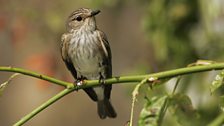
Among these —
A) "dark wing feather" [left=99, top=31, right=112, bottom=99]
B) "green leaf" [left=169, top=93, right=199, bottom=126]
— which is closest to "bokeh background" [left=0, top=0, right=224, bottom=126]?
"dark wing feather" [left=99, top=31, right=112, bottom=99]

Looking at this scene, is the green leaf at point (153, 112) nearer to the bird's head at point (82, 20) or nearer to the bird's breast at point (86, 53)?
the bird's breast at point (86, 53)

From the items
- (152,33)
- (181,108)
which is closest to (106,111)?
(152,33)

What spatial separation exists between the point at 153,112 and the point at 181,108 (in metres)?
0.17

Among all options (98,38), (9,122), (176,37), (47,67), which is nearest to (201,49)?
(176,37)

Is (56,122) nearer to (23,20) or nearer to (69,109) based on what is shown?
(69,109)

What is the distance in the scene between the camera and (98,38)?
4332 mm

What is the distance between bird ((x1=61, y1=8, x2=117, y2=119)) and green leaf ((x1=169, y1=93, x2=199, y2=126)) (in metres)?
1.22

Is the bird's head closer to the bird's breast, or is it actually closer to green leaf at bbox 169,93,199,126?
the bird's breast

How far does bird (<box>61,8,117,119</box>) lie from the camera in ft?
13.8

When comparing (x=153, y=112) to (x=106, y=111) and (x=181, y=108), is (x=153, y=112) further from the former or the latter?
(x=106, y=111)

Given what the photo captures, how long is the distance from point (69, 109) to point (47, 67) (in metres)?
4.57

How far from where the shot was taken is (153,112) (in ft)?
9.07

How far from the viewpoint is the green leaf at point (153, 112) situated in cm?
270

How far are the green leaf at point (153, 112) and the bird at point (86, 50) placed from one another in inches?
49.8
